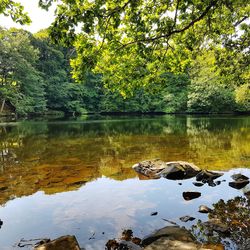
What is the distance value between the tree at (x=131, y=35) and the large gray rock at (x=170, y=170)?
2.83m

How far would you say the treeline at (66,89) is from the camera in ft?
147

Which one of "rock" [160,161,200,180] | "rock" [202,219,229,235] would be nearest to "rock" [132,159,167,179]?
"rock" [160,161,200,180]

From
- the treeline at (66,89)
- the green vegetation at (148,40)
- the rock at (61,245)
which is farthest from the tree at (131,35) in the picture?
the treeline at (66,89)

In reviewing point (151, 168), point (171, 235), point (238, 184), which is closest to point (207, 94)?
point (151, 168)

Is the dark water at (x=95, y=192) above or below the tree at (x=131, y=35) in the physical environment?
below

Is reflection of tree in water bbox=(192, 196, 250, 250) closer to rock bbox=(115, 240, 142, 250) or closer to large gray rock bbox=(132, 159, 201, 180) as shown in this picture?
rock bbox=(115, 240, 142, 250)

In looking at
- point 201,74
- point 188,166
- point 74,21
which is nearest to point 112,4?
point 74,21

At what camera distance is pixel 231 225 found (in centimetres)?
557

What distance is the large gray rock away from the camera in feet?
31.4

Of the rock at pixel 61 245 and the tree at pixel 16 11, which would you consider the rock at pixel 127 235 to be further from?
the tree at pixel 16 11

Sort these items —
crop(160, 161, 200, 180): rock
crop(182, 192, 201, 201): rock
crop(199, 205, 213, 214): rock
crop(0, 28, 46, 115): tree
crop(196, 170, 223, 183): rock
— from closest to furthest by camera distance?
Answer: crop(199, 205, 213, 214): rock → crop(182, 192, 201, 201): rock → crop(196, 170, 223, 183): rock → crop(160, 161, 200, 180): rock → crop(0, 28, 46, 115): tree

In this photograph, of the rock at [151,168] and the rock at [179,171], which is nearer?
the rock at [179,171]

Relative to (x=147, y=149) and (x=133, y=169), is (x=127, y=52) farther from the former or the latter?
(x=147, y=149)

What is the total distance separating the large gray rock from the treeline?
3260 centimetres
